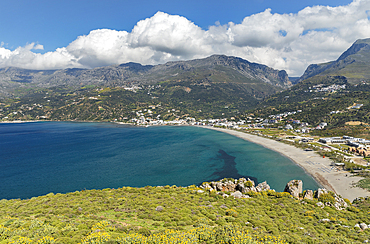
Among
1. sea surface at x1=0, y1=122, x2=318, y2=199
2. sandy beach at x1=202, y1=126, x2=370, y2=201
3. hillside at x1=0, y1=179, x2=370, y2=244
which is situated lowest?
sea surface at x1=0, y1=122, x2=318, y2=199

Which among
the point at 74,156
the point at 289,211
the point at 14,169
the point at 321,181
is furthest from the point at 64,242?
the point at 74,156

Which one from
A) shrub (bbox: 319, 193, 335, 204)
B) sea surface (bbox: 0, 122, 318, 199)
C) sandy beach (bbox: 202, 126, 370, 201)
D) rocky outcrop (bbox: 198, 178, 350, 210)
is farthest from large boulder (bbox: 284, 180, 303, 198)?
sandy beach (bbox: 202, 126, 370, 201)

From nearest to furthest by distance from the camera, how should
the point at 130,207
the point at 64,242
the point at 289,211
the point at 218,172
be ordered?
the point at 64,242
the point at 130,207
the point at 289,211
the point at 218,172

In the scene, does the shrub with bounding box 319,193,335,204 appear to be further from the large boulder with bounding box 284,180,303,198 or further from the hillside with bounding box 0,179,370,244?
the large boulder with bounding box 284,180,303,198

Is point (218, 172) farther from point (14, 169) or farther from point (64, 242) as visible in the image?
point (14, 169)

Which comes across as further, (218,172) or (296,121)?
(296,121)

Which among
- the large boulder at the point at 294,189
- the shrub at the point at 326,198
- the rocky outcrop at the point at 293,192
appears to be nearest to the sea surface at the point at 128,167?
the large boulder at the point at 294,189

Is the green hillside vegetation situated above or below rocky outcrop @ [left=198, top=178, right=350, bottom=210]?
above

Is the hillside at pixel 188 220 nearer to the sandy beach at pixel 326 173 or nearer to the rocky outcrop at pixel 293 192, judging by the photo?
the rocky outcrop at pixel 293 192
